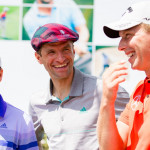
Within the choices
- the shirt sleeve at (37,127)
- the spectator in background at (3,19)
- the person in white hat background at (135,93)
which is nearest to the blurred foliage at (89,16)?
the spectator in background at (3,19)

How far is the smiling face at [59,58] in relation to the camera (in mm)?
2285

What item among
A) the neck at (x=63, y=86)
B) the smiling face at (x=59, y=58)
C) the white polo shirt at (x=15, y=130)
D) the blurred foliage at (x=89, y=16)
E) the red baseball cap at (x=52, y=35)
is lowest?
the white polo shirt at (x=15, y=130)

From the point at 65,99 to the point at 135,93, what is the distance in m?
0.67

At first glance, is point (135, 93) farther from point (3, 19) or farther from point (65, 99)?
point (3, 19)

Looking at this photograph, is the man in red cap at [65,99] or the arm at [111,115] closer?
the arm at [111,115]

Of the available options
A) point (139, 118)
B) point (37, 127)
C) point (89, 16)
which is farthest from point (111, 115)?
point (89, 16)

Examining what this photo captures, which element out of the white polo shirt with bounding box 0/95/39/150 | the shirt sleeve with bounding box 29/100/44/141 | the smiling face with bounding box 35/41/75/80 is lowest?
the shirt sleeve with bounding box 29/100/44/141

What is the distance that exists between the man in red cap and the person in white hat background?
0.49 meters

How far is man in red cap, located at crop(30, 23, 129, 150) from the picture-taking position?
2.18m

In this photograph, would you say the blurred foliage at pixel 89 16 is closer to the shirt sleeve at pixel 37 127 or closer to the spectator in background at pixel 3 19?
the spectator in background at pixel 3 19

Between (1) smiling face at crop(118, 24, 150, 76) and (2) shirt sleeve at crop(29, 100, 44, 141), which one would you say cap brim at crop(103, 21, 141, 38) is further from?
(2) shirt sleeve at crop(29, 100, 44, 141)

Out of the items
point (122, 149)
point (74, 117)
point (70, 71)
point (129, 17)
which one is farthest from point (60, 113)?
point (129, 17)

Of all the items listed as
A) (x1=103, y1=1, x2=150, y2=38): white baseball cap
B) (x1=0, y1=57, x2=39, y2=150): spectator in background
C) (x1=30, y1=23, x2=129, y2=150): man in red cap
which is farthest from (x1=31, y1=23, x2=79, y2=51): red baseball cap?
(x1=103, y1=1, x2=150, y2=38): white baseball cap

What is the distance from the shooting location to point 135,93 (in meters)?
1.70
